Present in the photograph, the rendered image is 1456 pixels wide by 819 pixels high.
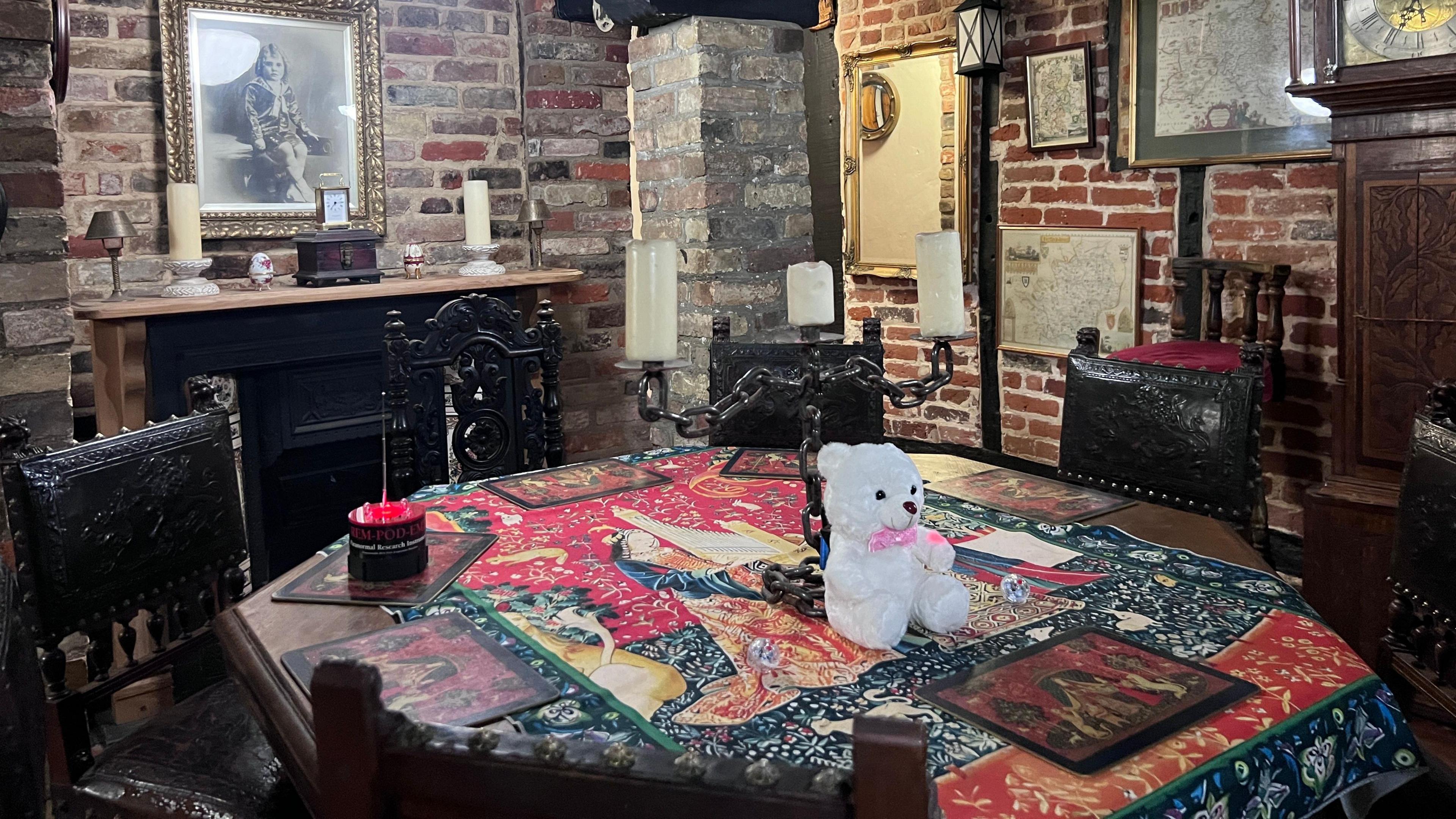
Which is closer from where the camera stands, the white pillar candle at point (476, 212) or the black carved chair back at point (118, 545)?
the black carved chair back at point (118, 545)

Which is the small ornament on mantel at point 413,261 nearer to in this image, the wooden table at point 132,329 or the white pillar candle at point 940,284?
the wooden table at point 132,329

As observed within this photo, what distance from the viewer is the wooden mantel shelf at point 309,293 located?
2793mm

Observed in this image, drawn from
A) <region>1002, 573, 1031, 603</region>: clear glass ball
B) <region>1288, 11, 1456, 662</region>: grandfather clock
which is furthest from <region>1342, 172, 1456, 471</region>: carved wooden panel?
<region>1002, 573, 1031, 603</region>: clear glass ball

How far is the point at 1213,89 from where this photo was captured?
12.5 feet

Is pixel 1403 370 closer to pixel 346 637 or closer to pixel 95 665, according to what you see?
pixel 346 637

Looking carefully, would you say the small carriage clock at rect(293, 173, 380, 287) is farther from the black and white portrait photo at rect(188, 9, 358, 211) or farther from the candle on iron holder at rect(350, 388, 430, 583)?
the candle on iron holder at rect(350, 388, 430, 583)

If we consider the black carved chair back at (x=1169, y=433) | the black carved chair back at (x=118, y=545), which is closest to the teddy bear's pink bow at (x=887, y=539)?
the black carved chair back at (x=1169, y=433)

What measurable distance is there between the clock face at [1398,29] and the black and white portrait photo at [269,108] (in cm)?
268

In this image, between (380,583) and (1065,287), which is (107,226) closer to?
(380,583)

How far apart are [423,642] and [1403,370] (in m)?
2.45

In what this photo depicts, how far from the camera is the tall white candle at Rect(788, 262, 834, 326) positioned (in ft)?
4.85

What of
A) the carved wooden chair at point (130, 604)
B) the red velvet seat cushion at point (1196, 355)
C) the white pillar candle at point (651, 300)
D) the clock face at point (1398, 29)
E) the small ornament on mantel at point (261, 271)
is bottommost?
A: the carved wooden chair at point (130, 604)

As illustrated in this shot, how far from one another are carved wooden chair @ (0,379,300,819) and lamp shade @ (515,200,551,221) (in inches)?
74.0

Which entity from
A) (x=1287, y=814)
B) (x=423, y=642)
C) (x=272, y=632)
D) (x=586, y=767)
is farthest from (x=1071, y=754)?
(x=272, y=632)
